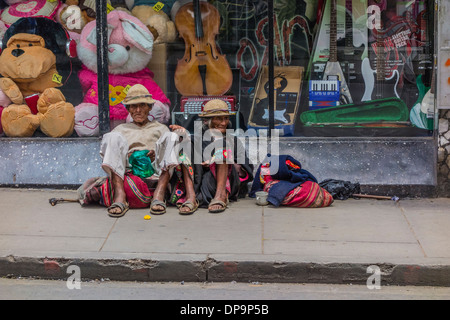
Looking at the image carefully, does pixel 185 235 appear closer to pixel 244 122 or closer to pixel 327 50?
pixel 244 122

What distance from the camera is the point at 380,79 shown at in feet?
25.4

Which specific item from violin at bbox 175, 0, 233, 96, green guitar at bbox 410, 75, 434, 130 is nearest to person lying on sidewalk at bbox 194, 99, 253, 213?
violin at bbox 175, 0, 233, 96

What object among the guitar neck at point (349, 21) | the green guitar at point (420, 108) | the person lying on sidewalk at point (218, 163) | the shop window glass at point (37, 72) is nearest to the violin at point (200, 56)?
the person lying on sidewalk at point (218, 163)

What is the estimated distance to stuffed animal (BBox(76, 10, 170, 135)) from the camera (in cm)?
778

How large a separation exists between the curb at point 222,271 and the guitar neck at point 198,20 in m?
3.11

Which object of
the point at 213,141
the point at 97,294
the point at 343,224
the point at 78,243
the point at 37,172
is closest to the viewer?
the point at 97,294

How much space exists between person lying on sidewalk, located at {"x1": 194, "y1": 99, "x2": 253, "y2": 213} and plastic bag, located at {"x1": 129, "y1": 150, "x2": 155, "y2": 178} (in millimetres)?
472

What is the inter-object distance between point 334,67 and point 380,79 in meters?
0.50

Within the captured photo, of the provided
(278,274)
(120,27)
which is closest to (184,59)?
(120,27)

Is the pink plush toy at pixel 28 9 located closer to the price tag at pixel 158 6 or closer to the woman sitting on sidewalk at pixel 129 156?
the price tag at pixel 158 6

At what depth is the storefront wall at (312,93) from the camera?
→ 7594 millimetres

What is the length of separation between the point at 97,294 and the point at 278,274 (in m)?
1.33

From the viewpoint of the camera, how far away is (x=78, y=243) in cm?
588

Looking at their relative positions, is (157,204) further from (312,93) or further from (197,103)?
(312,93)
